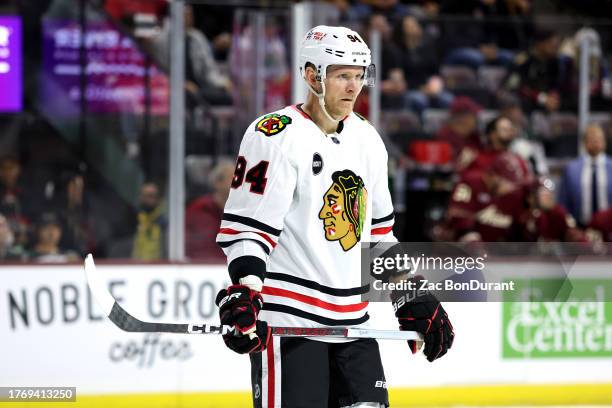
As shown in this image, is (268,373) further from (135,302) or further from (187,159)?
(187,159)

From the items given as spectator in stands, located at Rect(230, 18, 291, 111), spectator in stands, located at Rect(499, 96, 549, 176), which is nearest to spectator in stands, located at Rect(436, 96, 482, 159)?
spectator in stands, located at Rect(499, 96, 549, 176)

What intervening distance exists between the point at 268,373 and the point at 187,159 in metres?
2.55

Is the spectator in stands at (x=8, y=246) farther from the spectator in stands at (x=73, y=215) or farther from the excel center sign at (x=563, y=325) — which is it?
the excel center sign at (x=563, y=325)

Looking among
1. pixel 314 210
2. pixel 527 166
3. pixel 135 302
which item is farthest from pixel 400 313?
pixel 527 166

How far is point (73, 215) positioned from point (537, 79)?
8.04ft

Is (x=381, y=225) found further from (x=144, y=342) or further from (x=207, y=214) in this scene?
(x=207, y=214)

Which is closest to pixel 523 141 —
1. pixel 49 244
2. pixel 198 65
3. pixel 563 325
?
pixel 563 325

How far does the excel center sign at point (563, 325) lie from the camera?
4883mm

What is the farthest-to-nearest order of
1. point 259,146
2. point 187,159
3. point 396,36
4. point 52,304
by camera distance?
point 396,36, point 187,159, point 52,304, point 259,146

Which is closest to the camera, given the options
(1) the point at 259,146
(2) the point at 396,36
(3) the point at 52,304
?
(1) the point at 259,146

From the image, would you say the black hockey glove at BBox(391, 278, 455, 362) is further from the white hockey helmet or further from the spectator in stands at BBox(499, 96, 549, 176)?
the spectator in stands at BBox(499, 96, 549, 176)

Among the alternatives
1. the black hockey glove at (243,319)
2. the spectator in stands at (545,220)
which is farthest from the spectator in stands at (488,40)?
the black hockey glove at (243,319)

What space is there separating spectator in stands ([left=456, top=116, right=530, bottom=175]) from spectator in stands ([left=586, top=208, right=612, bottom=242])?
0.39 m

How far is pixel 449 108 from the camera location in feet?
19.0
